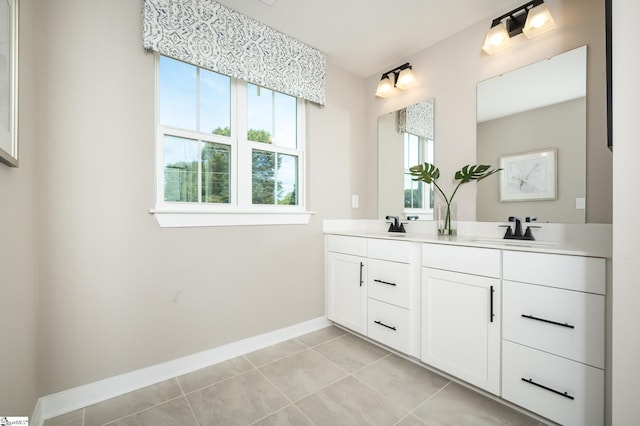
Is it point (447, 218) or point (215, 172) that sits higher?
point (215, 172)

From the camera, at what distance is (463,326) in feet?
5.24

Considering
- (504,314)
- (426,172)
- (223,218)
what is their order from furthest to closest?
(426,172)
(223,218)
(504,314)

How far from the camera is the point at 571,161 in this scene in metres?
1.66

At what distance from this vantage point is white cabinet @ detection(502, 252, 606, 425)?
3.83ft

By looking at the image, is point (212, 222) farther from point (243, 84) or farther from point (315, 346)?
point (315, 346)

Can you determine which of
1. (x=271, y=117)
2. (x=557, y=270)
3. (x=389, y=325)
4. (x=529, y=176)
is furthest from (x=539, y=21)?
(x=389, y=325)

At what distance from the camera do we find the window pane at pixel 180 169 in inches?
72.9

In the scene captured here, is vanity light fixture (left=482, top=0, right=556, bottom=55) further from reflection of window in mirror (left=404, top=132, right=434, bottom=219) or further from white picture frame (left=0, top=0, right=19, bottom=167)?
white picture frame (left=0, top=0, right=19, bottom=167)

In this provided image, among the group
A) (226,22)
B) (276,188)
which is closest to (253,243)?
(276,188)

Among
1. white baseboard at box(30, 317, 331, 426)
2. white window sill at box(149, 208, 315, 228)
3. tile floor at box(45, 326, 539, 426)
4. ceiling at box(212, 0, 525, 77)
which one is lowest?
tile floor at box(45, 326, 539, 426)

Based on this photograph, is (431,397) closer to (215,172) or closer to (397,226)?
(397,226)

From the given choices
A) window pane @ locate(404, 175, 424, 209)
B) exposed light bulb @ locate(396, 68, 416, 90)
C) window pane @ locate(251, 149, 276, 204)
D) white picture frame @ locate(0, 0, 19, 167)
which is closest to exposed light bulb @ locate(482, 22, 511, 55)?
exposed light bulb @ locate(396, 68, 416, 90)

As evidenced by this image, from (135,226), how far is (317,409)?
150cm

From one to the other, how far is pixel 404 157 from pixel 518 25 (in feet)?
3.88
